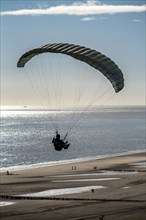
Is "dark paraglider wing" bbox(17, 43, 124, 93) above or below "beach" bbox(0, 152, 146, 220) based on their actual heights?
above

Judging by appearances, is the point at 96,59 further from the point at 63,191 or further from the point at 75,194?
the point at 63,191


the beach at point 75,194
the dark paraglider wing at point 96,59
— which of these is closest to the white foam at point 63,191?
the beach at point 75,194

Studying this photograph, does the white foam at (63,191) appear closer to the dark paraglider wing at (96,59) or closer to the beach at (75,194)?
the beach at (75,194)

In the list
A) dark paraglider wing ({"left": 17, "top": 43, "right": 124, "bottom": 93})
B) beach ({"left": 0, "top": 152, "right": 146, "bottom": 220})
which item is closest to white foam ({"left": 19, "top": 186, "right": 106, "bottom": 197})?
beach ({"left": 0, "top": 152, "right": 146, "bottom": 220})

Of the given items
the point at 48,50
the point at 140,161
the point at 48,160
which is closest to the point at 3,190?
the point at 48,50

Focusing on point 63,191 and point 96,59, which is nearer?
point 96,59

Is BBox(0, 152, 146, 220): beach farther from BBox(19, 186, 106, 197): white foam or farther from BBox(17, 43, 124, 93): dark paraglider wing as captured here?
BBox(17, 43, 124, 93): dark paraglider wing

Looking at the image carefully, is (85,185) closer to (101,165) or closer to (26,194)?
(26,194)

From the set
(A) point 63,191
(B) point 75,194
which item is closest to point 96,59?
(B) point 75,194
